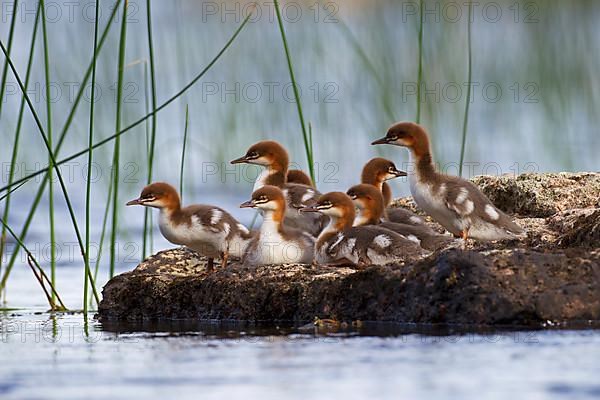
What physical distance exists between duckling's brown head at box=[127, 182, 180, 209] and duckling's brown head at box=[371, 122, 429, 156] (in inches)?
54.8

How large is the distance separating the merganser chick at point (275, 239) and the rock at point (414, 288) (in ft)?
1.56

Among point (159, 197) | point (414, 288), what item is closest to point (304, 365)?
point (414, 288)

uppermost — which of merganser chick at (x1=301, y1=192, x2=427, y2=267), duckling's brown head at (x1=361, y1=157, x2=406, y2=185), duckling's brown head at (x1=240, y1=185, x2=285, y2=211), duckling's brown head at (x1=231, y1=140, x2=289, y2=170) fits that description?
duckling's brown head at (x1=231, y1=140, x2=289, y2=170)

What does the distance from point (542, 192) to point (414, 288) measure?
2680mm

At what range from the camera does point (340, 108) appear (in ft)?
39.1

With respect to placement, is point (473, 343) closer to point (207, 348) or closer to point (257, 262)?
point (207, 348)

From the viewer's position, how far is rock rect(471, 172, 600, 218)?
24.1 ft

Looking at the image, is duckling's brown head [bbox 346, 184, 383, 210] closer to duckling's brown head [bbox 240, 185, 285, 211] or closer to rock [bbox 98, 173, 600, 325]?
duckling's brown head [bbox 240, 185, 285, 211]

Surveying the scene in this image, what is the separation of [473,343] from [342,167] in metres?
7.04

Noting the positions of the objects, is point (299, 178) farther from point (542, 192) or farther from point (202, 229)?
point (542, 192)

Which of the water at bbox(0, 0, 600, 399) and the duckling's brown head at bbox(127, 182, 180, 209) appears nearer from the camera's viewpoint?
the duckling's brown head at bbox(127, 182, 180, 209)

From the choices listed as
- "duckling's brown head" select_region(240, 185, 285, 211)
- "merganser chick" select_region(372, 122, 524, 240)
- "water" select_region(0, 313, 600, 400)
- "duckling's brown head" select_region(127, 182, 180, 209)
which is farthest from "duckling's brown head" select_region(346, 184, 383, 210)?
"water" select_region(0, 313, 600, 400)

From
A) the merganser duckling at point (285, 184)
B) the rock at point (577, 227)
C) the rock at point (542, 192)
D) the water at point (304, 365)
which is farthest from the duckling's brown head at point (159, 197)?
the rock at point (577, 227)

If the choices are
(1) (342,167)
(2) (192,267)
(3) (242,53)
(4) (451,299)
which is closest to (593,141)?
(1) (342,167)
